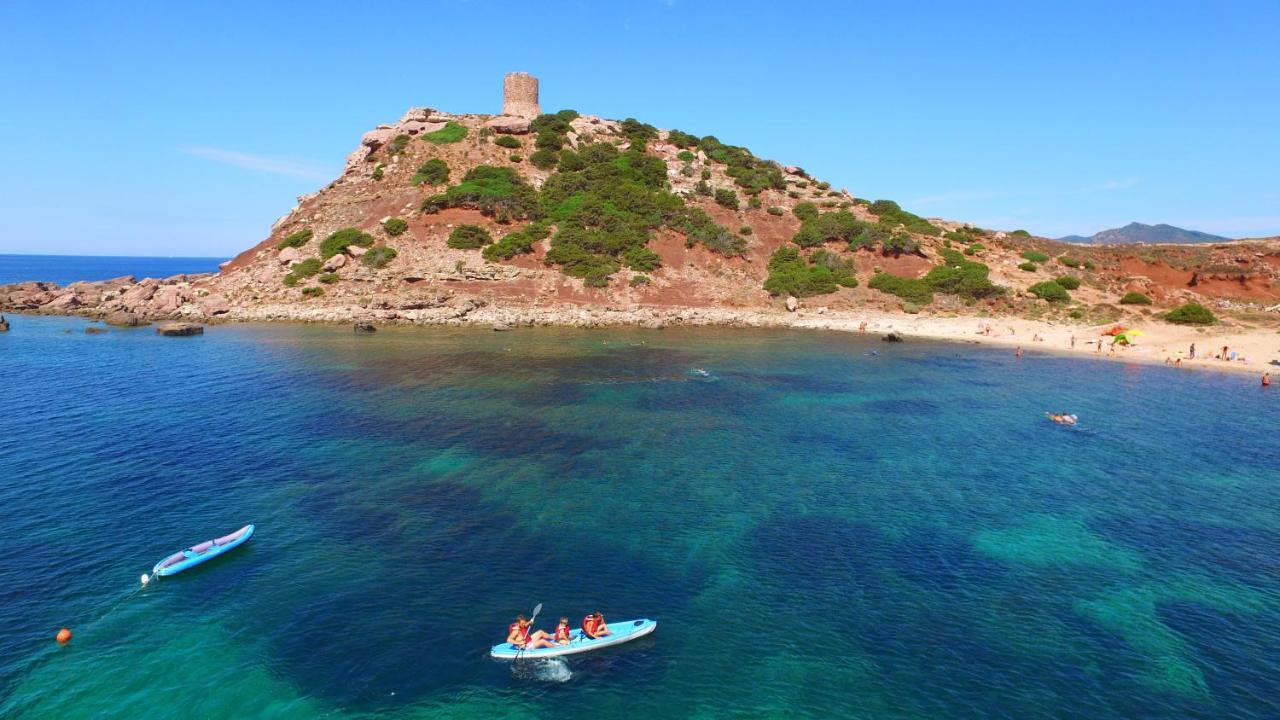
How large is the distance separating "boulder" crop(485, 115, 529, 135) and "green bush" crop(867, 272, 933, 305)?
222 ft

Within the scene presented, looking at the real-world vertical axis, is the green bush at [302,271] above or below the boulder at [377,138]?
below

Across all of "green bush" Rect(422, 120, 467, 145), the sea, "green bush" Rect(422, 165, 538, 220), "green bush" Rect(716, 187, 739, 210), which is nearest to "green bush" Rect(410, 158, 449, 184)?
"green bush" Rect(422, 165, 538, 220)

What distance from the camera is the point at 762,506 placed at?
29.1 meters

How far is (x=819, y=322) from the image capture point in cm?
8631

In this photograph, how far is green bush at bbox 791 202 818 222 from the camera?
11300 cm

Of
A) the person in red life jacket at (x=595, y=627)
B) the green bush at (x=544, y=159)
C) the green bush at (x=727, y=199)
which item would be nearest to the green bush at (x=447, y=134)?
the green bush at (x=544, y=159)

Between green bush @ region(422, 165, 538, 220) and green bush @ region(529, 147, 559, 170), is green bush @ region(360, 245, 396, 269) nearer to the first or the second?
green bush @ region(422, 165, 538, 220)

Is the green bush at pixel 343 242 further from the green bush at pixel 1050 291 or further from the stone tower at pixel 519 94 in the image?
the green bush at pixel 1050 291

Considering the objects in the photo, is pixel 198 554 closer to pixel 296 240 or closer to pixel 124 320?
pixel 124 320

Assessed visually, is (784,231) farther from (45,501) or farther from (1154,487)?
(45,501)

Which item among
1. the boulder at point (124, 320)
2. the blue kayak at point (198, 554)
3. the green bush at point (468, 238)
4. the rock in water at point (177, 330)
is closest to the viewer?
the blue kayak at point (198, 554)

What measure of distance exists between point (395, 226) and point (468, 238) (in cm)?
1088

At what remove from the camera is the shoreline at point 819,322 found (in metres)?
70.2

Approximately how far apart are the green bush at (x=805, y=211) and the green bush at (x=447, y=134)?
198 feet
